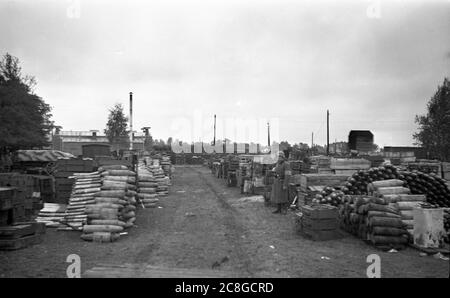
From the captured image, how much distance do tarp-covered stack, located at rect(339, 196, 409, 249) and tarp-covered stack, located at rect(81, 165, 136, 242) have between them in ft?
21.1

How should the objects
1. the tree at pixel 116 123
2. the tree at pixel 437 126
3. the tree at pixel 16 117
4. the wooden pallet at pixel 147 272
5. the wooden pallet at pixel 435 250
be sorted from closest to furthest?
1. the wooden pallet at pixel 147 272
2. the wooden pallet at pixel 435 250
3. the tree at pixel 16 117
4. the tree at pixel 437 126
5. the tree at pixel 116 123

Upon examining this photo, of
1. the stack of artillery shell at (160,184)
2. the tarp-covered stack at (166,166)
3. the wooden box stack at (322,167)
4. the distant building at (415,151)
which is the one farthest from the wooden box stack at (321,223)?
the distant building at (415,151)

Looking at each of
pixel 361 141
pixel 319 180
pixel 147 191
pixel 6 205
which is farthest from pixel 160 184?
pixel 361 141

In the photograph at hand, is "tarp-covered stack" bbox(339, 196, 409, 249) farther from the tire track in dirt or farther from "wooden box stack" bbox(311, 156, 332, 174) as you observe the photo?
"wooden box stack" bbox(311, 156, 332, 174)

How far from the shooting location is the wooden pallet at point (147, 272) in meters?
5.74

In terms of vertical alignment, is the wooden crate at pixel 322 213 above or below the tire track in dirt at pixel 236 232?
above

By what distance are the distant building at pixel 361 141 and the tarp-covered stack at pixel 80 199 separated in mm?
33400

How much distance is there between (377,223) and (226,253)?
149 inches

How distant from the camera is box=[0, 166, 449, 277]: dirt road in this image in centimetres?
651

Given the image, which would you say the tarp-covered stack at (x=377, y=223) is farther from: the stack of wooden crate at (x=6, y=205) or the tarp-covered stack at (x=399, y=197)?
the stack of wooden crate at (x=6, y=205)

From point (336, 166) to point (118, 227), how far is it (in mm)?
9909

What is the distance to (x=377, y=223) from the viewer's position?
27.2 feet

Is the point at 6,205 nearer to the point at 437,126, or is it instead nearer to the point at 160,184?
the point at 160,184

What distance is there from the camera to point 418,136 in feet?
140
